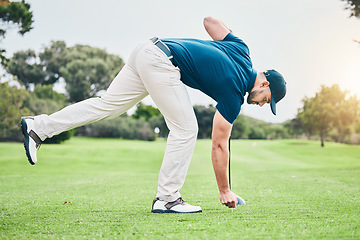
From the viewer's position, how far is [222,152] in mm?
2887

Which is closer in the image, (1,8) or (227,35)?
(227,35)

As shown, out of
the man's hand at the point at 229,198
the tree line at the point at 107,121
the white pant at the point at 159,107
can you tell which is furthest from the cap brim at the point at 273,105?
the tree line at the point at 107,121

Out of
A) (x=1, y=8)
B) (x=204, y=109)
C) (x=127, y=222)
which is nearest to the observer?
(x=127, y=222)

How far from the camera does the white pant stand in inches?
116

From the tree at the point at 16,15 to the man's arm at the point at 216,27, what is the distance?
16287 mm

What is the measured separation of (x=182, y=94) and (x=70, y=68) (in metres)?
40.4

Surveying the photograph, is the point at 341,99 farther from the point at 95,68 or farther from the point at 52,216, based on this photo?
the point at 52,216

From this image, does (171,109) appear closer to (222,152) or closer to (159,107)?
(159,107)

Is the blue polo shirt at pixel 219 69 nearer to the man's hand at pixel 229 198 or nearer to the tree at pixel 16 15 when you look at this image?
the man's hand at pixel 229 198

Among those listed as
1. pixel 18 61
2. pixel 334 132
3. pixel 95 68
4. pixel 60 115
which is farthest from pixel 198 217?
pixel 18 61

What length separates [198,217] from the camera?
8.96ft

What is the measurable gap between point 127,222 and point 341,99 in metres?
29.2

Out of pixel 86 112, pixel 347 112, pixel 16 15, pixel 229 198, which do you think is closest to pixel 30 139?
pixel 86 112

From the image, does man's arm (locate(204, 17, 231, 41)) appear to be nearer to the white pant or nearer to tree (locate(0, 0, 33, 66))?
the white pant
